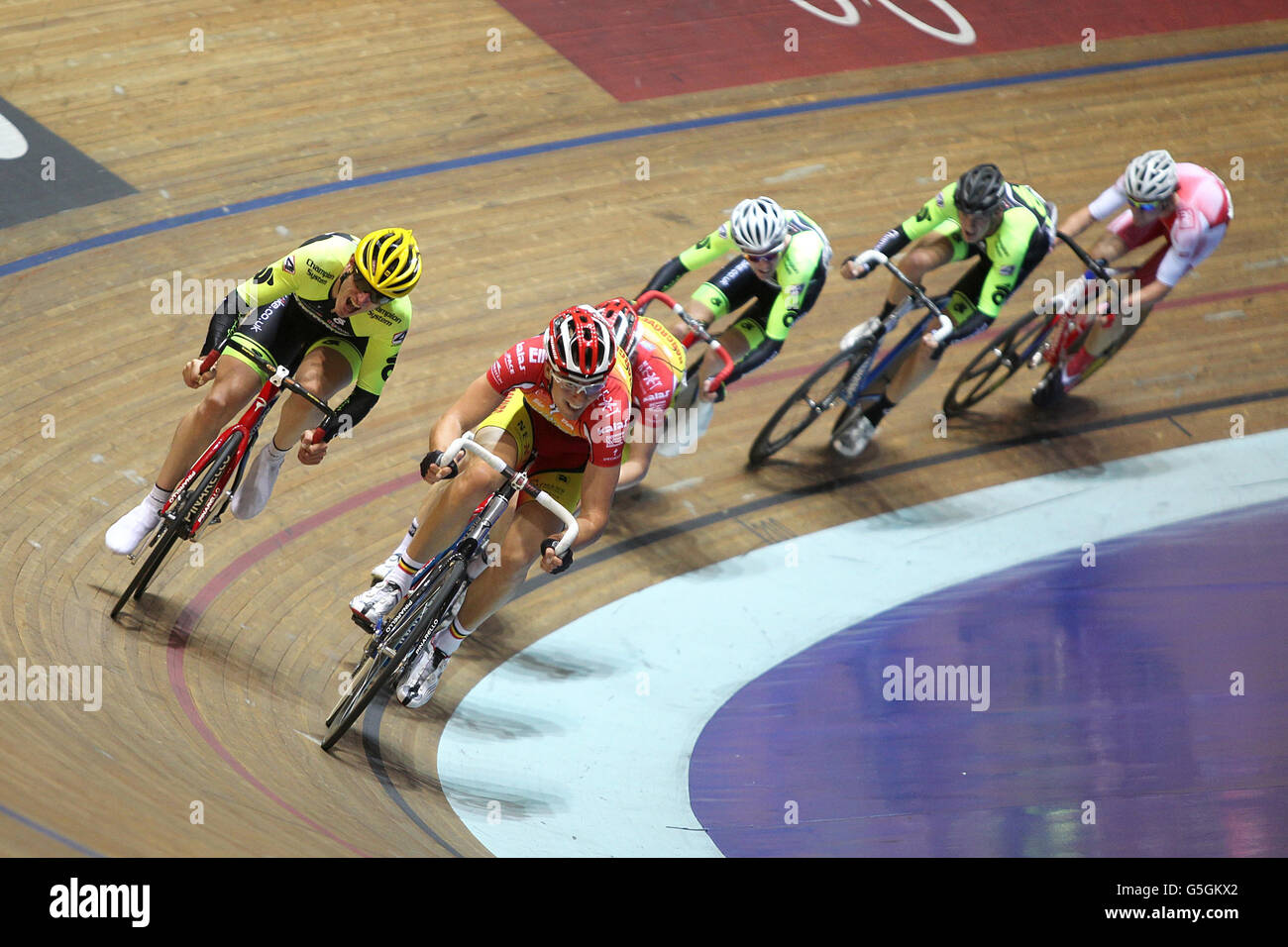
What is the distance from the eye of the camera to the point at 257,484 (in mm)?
5164

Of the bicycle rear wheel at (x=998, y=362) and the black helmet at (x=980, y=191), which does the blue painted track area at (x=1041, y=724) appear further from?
the black helmet at (x=980, y=191)

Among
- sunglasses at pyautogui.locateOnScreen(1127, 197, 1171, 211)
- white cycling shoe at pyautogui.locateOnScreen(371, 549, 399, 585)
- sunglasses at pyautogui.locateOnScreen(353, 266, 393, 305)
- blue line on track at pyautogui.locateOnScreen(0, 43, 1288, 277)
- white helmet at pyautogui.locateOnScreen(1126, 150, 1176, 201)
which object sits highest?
blue line on track at pyautogui.locateOnScreen(0, 43, 1288, 277)

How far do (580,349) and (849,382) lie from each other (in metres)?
2.77

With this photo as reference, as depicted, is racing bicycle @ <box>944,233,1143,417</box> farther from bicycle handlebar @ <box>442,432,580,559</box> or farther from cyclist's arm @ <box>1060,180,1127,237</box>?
bicycle handlebar @ <box>442,432,580,559</box>

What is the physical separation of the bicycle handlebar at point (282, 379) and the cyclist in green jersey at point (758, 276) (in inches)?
67.0

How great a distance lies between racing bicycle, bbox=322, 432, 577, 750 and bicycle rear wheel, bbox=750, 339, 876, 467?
2.51 m

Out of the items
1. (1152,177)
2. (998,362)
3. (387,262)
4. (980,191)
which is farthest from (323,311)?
(1152,177)

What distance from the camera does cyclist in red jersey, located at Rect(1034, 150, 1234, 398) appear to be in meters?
6.70

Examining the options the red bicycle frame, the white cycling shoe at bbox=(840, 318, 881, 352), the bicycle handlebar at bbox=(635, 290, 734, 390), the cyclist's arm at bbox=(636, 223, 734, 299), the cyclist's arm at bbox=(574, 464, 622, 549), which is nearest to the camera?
the cyclist's arm at bbox=(574, 464, 622, 549)

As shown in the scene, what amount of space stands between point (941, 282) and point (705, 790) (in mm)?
4248

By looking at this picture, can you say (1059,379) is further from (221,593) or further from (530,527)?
(221,593)

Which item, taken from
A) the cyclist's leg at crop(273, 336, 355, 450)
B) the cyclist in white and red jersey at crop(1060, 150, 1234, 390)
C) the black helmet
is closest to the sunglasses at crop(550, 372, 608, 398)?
the cyclist's leg at crop(273, 336, 355, 450)

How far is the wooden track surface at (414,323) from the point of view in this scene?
4.39m

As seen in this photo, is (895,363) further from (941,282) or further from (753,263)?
(941,282)
